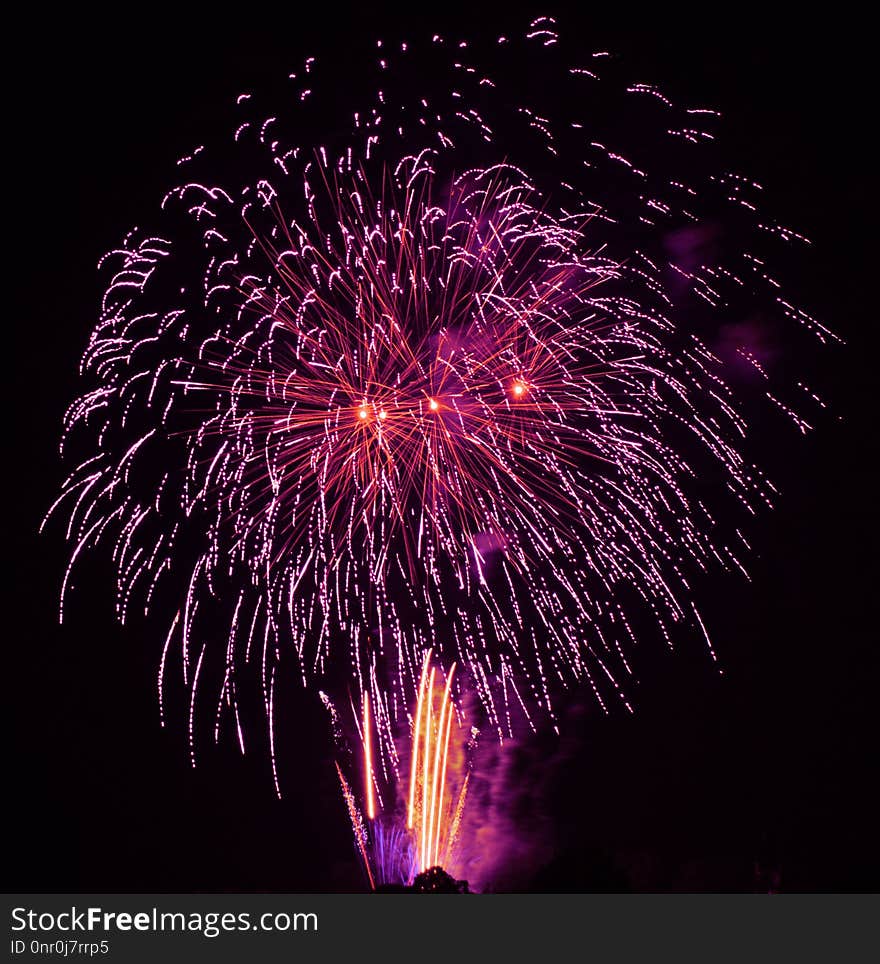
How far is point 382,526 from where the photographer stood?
12930 millimetres

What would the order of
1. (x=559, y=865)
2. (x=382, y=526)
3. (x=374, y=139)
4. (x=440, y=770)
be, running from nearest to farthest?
(x=374, y=139) < (x=382, y=526) < (x=440, y=770) < (x=559, y=865)

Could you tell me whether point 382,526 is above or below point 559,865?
above

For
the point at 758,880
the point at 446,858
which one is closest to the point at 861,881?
the point at 758,880

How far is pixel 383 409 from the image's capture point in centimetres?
1217

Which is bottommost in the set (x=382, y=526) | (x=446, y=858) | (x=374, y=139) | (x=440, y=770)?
(x=446, y=858)

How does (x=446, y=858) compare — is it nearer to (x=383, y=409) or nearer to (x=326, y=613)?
(x=326, y=613)
